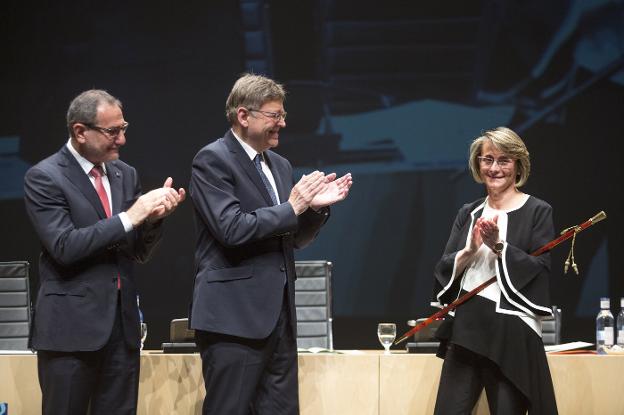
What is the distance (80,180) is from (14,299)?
1.72m

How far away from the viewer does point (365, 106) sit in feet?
19.7

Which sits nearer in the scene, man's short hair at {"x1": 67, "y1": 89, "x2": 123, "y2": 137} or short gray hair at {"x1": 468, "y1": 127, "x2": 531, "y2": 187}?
man's short hair at {"x1": 67, "y1": 89, "x2": 123, "y2": 137}

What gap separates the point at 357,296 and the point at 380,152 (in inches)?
41.6

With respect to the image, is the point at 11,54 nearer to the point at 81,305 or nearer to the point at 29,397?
the point at 29,397

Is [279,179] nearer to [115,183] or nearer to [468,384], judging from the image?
[115,183]

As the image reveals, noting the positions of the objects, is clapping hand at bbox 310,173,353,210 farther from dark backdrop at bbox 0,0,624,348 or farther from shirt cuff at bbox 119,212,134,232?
dark backdrop at bbox 0,0,624,348

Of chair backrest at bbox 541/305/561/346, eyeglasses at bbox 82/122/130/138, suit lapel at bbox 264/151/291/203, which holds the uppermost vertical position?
eyeglasses at bbox 82/122/130/138

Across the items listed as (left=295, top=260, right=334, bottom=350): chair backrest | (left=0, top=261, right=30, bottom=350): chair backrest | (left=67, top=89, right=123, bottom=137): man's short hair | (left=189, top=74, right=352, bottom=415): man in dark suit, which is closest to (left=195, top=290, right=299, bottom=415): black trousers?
(left=189, top=74, right=352, bottom=415): man in dark suit

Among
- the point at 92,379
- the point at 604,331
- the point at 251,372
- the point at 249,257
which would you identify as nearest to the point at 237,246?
the point at 249,257

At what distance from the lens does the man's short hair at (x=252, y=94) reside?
284cm

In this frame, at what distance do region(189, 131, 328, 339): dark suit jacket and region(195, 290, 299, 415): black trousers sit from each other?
2.2 inches

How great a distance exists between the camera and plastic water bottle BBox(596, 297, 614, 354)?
11.8ft

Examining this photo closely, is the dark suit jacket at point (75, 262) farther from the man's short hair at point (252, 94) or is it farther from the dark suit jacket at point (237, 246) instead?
the man's short hair at point (252, 94)

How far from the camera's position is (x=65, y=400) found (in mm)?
2645
